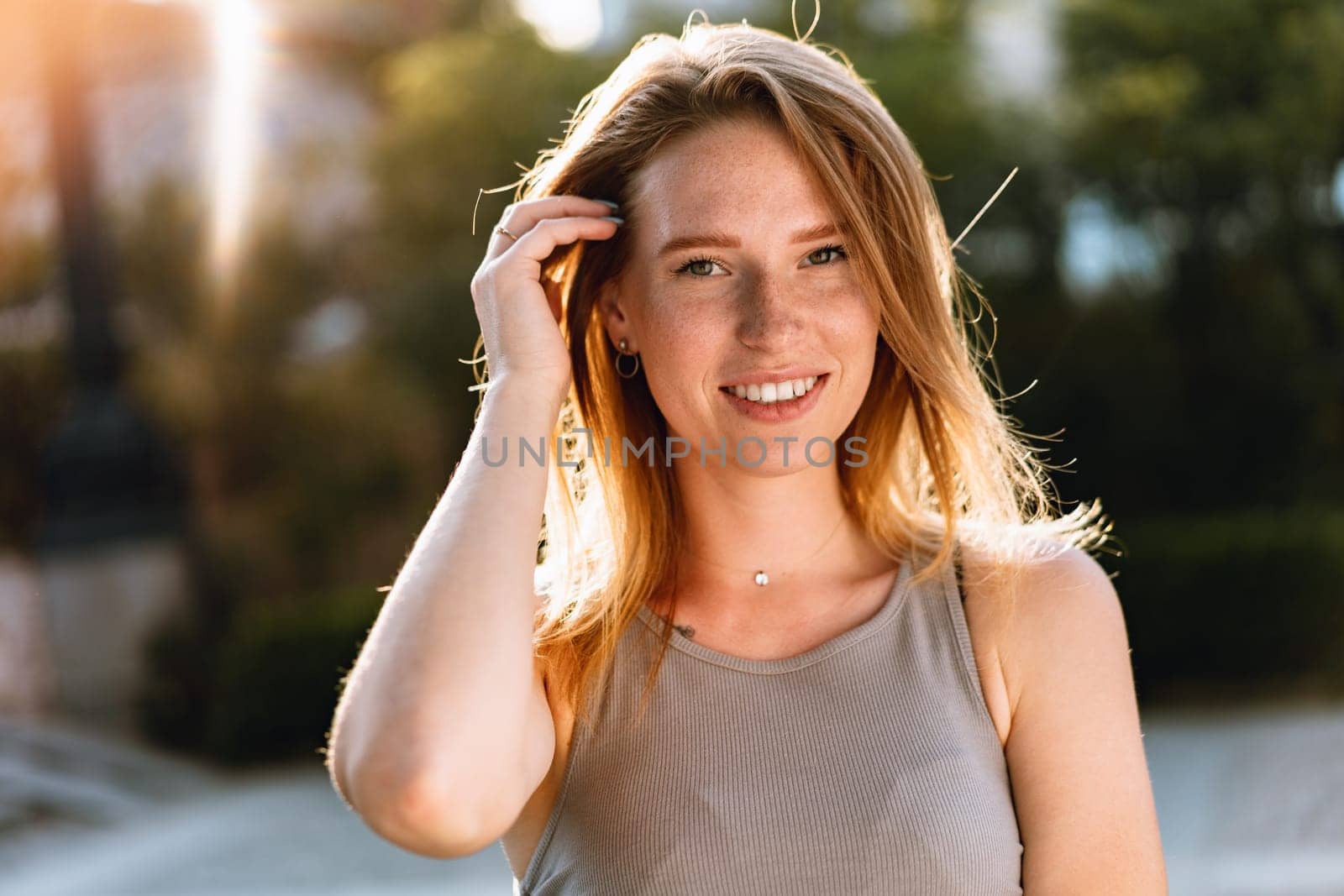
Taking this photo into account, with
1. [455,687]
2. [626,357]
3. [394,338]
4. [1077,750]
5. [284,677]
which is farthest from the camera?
[394,338]

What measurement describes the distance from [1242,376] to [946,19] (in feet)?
9.39

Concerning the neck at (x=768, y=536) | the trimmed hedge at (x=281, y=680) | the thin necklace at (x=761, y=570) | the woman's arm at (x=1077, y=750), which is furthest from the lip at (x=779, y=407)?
the trimmed hedge at (x=281, y=680)

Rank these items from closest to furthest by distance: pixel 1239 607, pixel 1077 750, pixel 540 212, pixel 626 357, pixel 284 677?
pixel 1077 750 < pixel 540 212 < pixel 626 357 < pixel 1239 607 < pixel 284 677

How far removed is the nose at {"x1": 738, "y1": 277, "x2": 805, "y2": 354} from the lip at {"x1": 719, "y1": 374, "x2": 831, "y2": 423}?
0.22 ft

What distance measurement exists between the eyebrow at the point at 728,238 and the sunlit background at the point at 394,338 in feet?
15.4

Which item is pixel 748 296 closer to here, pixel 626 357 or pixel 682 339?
pixel 682 339

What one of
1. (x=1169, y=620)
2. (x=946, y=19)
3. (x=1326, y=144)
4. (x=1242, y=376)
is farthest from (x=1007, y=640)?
(x=946, y=19)

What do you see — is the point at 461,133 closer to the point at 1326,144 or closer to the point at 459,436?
the point at 459,436

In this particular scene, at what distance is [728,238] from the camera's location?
174 centimetres

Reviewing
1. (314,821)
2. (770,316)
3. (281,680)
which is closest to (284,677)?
(281,680)

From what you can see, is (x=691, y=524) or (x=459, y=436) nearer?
(x=691, y=524)

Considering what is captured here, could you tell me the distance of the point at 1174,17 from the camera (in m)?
7.46

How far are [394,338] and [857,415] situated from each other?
6.14 metres

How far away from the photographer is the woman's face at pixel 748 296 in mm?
1742
